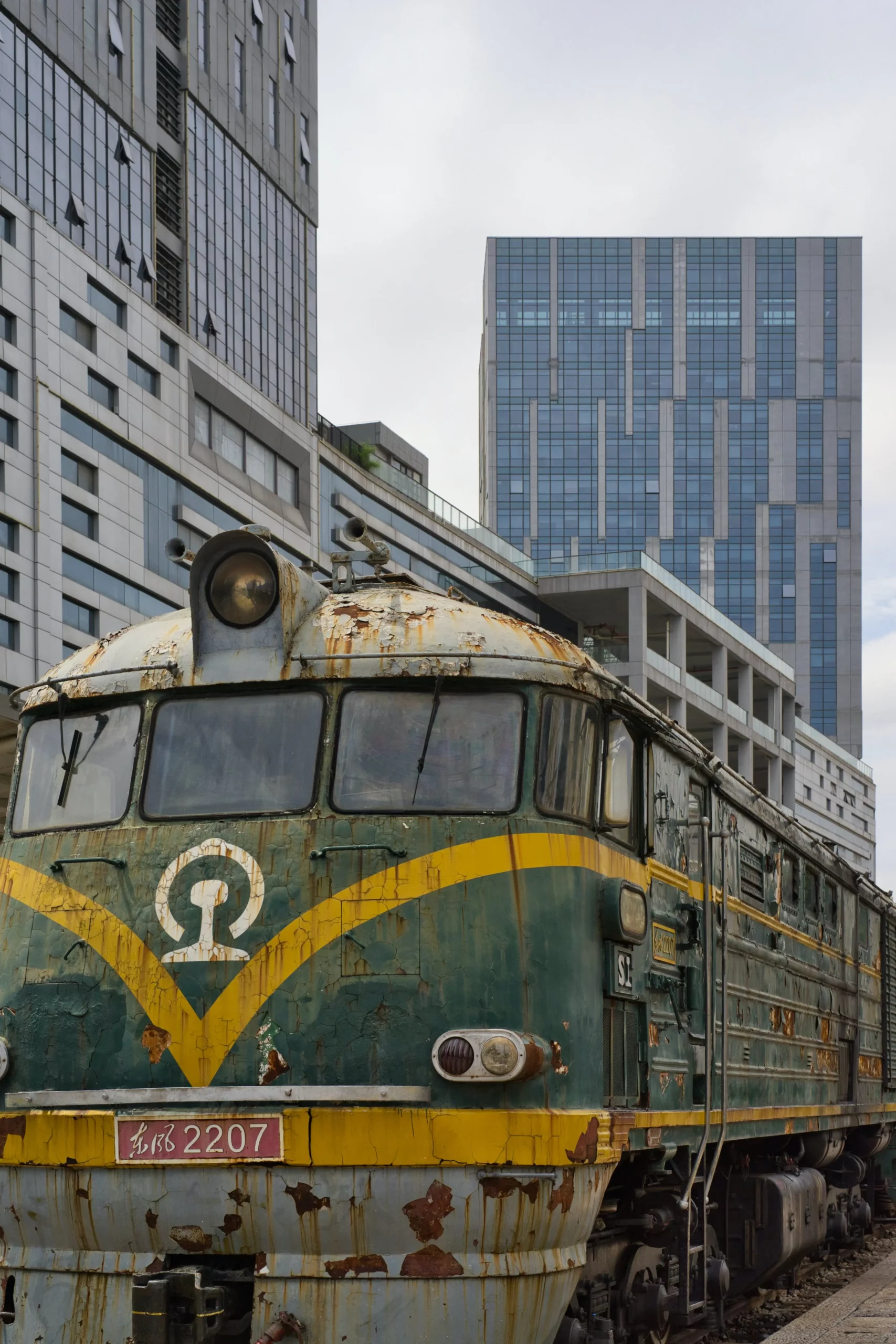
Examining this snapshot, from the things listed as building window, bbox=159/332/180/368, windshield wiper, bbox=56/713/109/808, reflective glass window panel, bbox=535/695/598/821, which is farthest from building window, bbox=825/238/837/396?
windshield wiper, bbox=56/713/109/808

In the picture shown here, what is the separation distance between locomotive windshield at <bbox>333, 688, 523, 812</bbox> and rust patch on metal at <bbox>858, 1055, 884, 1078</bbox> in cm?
982

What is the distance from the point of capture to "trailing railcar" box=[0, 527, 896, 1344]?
7.35 meters

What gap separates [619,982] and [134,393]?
51.1m

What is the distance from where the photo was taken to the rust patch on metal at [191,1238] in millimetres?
7441

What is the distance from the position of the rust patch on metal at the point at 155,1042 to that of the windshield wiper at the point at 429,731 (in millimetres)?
1580

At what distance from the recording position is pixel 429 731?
809 centimetres

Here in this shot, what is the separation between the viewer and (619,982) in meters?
8.52

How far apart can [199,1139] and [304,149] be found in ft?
225

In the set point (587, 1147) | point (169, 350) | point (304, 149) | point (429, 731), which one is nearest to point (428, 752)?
point (429, 731)

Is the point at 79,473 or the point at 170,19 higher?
the point at 170,19

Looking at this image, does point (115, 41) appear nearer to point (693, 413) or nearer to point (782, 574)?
point (782, 574)

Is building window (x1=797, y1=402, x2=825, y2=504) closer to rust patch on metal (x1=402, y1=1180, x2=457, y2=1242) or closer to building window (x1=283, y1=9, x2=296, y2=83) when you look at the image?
building window (x1=283, y1=9, x2=296, y2=83)

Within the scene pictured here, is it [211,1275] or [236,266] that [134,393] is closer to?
[236,266]

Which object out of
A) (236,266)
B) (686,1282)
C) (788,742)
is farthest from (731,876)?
(788,742)
